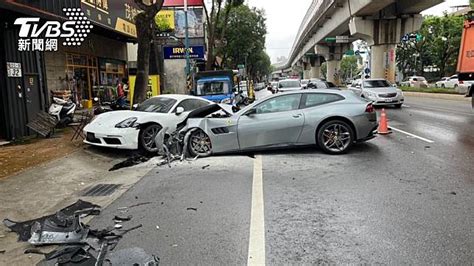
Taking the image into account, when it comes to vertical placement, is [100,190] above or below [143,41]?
below

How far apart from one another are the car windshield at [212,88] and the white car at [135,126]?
8799mm

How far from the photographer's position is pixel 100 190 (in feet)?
23.0

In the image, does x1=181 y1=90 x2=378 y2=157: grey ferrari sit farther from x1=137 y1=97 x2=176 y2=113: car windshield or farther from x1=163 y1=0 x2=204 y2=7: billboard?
x1=163 y1=0 x2=204 y2=7: billboard

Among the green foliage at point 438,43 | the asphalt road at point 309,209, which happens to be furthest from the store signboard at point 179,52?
the green foliage at point 438,43

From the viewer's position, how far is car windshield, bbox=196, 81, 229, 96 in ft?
65.0

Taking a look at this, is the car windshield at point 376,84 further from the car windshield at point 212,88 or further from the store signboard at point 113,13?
the store signboard at point 113,13

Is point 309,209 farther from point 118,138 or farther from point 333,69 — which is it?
point 333,69

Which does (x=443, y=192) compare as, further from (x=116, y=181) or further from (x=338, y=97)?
(x=116, y=181)

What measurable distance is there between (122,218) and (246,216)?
156 centimetres

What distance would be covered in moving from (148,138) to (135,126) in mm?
434

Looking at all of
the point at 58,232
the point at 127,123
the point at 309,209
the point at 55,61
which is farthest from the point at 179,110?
the point at 55,61

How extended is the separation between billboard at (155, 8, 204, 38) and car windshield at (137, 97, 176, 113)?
77.2ft

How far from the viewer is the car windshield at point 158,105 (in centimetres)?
1083

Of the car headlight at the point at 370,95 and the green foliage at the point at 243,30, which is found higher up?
the green foliage at the point at 243,30
